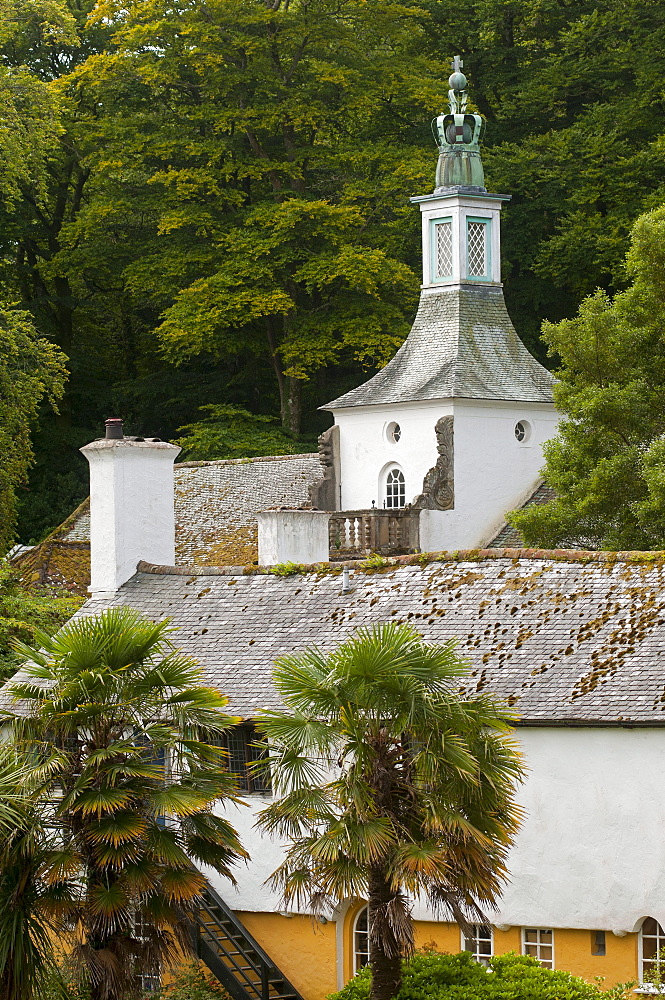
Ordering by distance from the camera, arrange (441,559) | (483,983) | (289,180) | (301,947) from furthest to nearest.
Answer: (289,180) → (441,559) → (301,947) → (483,983)

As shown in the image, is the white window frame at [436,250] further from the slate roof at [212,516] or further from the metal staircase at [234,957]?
the metal staircase at [234,957]

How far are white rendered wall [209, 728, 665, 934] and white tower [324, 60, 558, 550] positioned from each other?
855 inches

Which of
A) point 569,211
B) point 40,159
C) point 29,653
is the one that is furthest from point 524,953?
point 569,211

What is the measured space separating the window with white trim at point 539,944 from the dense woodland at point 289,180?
34.2 metres

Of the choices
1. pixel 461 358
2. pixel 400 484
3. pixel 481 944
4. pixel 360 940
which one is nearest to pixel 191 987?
pixel 360 940

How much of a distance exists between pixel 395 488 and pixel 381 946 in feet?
93.2

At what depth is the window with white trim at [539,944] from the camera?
22877 mm

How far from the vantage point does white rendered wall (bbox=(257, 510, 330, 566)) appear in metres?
30.0

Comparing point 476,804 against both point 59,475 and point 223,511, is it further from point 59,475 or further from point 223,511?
point 59,475

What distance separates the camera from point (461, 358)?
46219 mm

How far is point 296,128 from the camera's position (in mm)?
59625

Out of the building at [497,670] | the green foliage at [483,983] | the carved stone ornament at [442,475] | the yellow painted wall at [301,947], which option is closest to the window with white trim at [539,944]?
the building at [497,670]

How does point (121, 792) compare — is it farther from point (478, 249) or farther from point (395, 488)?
point (478, 249)

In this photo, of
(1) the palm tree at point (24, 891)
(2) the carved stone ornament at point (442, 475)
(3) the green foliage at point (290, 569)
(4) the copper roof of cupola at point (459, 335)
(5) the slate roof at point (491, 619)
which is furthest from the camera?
(4) the copper roof of cupola at point (459, 335)
